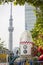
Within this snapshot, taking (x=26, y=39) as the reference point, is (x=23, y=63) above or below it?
below

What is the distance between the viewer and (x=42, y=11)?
36.8 feet

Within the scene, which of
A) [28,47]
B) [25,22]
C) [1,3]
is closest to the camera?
[1,3]

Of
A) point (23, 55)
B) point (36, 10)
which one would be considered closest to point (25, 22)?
point (36, 10)

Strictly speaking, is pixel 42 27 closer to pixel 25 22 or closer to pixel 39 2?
pixel 39 2

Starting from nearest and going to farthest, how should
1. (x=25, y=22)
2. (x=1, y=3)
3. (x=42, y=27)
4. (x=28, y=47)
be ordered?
1. (x=1, y=3)
2. (x=28, y=47)
3. (x=42, y=27)
4. (x=25, y=22)

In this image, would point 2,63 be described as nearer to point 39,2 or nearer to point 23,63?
point 23,63

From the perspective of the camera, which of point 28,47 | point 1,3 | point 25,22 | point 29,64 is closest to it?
point 29,64

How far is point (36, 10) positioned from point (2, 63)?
3324 mm

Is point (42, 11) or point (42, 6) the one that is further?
point (42, 11)

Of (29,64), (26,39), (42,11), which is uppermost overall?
(42,11)

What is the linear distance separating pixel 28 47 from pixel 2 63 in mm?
1578

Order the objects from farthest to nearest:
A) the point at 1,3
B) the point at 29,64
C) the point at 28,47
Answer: the point at 28,47 < the point at 1,3 < the point at 29,64

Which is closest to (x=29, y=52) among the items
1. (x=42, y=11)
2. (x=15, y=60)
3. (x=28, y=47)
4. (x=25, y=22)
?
(x=28, y=47)

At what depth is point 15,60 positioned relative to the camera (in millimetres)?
10031
